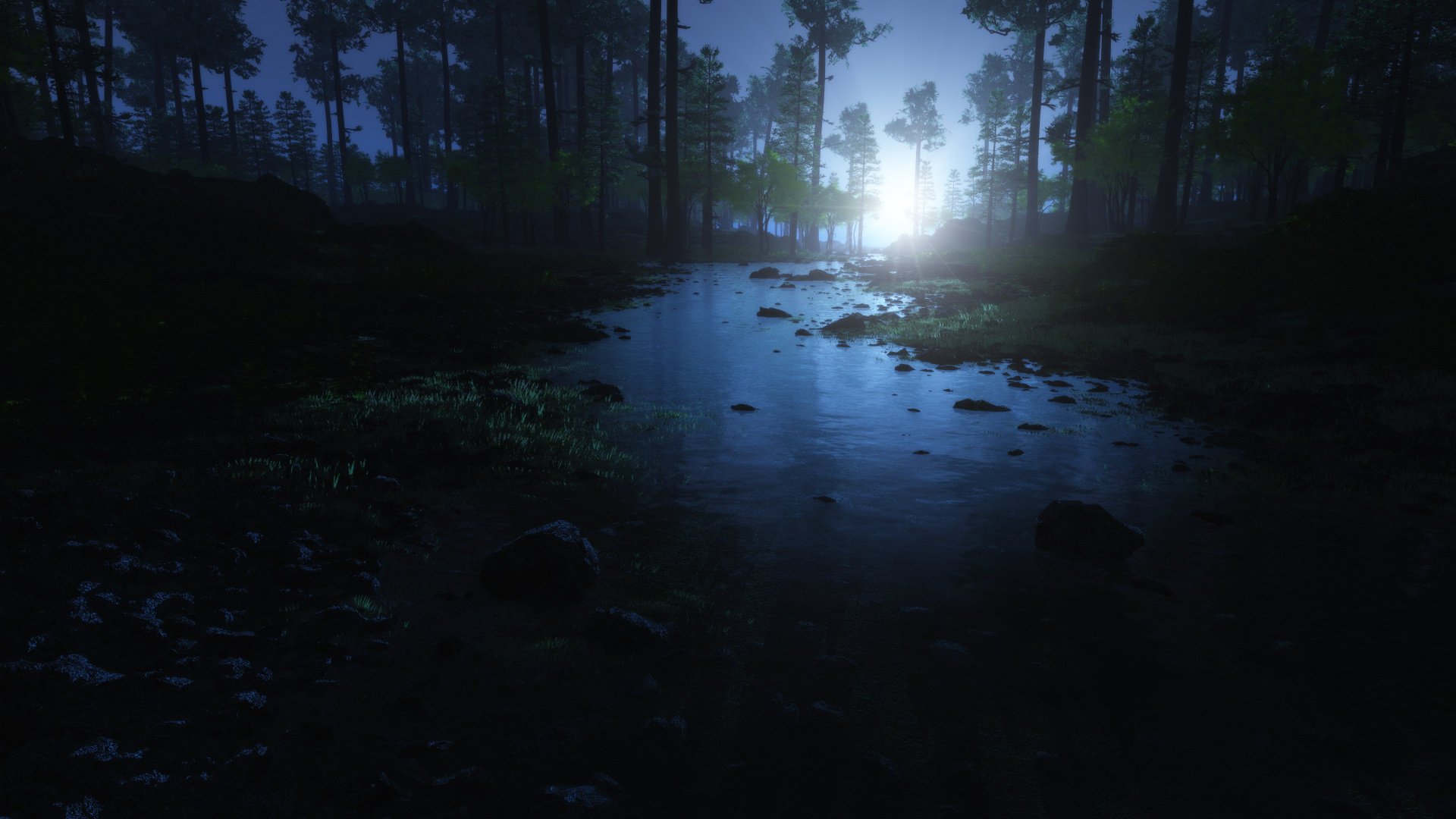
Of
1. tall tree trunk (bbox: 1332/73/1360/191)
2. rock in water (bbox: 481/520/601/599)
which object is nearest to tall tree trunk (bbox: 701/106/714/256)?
tall tree trunk (bbox: 1332/73/1360/191)

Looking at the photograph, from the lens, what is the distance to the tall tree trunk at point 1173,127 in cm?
2489

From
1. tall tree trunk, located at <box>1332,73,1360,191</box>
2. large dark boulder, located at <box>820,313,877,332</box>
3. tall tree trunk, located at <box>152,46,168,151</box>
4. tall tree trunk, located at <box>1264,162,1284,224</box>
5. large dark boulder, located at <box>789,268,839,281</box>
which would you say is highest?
tall tree trunk, located at <box>152,46,168,151</box>

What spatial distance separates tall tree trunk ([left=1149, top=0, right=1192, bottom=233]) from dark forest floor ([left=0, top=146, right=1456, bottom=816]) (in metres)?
21.4

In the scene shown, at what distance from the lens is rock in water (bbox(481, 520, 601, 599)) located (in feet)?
11.1

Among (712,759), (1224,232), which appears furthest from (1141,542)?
(1224,232)

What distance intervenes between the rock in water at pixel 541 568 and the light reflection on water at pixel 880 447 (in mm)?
1216

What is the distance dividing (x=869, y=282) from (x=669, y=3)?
578 inches

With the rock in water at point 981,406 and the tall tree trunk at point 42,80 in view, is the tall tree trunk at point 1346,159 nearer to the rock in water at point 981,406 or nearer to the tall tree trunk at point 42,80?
the rock in water at point 981,406

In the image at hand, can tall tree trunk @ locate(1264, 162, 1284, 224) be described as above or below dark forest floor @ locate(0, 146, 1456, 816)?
above

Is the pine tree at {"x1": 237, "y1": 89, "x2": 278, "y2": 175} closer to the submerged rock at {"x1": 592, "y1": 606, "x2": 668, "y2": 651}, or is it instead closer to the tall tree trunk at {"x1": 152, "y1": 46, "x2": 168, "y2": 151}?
the tall tree trunk at {"x1": 152, "y1": 46, "x2": 168, "y2": 151}

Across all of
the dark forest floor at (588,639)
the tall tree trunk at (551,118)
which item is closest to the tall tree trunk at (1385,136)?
the dark forest floor at (588,639)

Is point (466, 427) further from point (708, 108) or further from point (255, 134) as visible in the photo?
point (255, 134)

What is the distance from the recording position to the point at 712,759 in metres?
2.33

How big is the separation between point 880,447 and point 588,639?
373 cm
